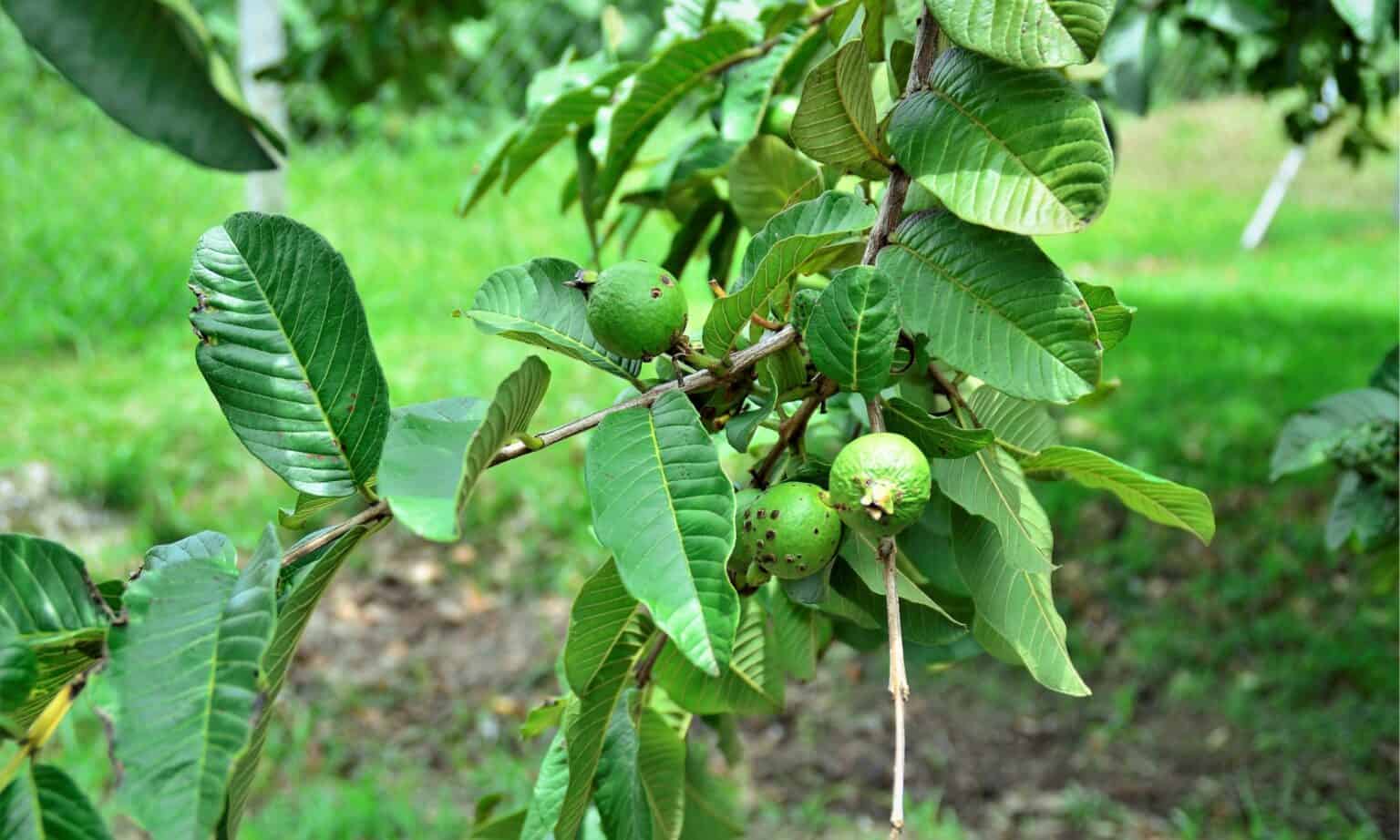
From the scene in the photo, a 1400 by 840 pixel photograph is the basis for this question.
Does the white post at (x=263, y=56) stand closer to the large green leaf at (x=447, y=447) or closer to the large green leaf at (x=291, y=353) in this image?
the large green leaf at (x=291, y=353)

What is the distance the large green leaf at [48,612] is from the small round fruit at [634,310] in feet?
0.82

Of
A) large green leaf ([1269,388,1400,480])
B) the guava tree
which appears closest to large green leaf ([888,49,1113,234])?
the guava tree

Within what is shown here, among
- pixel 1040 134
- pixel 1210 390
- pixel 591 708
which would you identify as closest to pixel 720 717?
pixel 591 708

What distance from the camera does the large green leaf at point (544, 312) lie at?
0.58 m

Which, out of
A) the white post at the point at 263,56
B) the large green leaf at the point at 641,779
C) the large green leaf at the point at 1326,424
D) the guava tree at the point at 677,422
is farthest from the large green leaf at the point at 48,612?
the white post at the point at 263,56

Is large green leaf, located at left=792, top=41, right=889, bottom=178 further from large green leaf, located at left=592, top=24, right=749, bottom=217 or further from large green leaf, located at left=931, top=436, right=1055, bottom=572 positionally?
large green leaf, located at left=592, top=24, right=749, bottom=217

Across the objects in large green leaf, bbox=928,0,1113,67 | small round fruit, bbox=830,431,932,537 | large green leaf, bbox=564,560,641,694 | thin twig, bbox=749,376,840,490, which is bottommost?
large green leaf, bbox=564,560,641,694

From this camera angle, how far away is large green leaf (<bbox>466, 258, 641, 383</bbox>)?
579 millimetres

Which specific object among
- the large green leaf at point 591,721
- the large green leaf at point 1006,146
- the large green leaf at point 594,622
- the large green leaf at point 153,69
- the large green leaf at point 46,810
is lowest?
the large green leaf at point 591,721

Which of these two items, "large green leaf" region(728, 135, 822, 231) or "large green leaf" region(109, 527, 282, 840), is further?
"large green leaf" region(728, 135, 822, 231)

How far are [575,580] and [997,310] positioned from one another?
197cm

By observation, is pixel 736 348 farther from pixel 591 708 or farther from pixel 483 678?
pixel 483 678

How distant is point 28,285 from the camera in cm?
344

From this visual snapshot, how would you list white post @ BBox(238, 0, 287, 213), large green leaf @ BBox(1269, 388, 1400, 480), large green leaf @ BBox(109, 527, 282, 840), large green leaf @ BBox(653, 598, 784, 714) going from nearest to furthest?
large green leaf @ BBox(109, 527, 282, 840) → large green leaf @ BBox(653, 598, 784, 714) → large green leaf @ BBox(1269, 388, 1400, 480) → white post @ BBox(238, 0, 287, 213)
